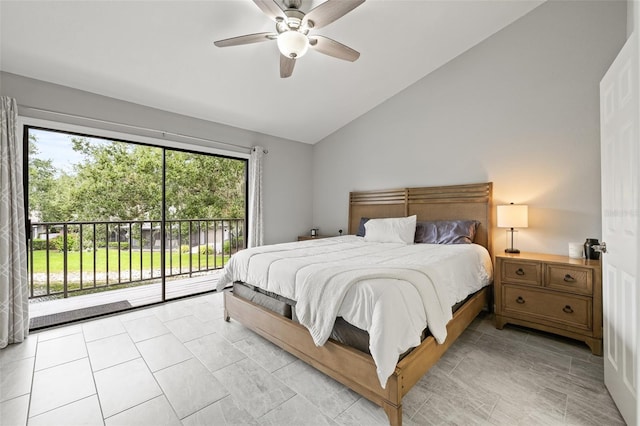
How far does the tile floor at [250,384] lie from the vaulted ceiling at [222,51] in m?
2.66

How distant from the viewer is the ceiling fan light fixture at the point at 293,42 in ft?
6.53

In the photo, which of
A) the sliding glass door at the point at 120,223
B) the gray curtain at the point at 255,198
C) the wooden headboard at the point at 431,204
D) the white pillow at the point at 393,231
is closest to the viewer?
the wooden headboard at the point at 431,204

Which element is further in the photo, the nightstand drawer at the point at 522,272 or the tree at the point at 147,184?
the tree at the point at 147,184

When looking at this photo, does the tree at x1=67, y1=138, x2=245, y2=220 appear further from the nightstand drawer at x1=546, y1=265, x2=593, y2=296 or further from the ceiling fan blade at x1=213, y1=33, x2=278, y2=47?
the nightstand drawer at x1=546, y1=265, x2=593, y2=296

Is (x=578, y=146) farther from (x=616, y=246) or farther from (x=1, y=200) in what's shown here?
(x=1, y=200)

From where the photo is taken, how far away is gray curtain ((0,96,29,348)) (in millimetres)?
2430

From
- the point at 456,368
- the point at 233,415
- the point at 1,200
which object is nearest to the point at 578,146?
the point at 456,368

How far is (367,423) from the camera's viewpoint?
1526mm

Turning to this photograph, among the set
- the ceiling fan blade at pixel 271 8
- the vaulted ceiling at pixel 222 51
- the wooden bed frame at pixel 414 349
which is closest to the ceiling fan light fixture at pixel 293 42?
the ceiling fan blade at pixel 271 8

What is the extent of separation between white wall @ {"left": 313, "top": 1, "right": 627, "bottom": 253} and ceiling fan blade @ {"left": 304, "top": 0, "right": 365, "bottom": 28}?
2.37m

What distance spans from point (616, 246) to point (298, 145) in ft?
14.9

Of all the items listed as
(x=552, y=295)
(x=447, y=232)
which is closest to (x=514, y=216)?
(x=447, y=232)

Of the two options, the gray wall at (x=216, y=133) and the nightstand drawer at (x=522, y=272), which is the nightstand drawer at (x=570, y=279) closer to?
the nightstand drawer at (x=522, y=272)

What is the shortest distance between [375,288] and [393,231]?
2.11 meters
